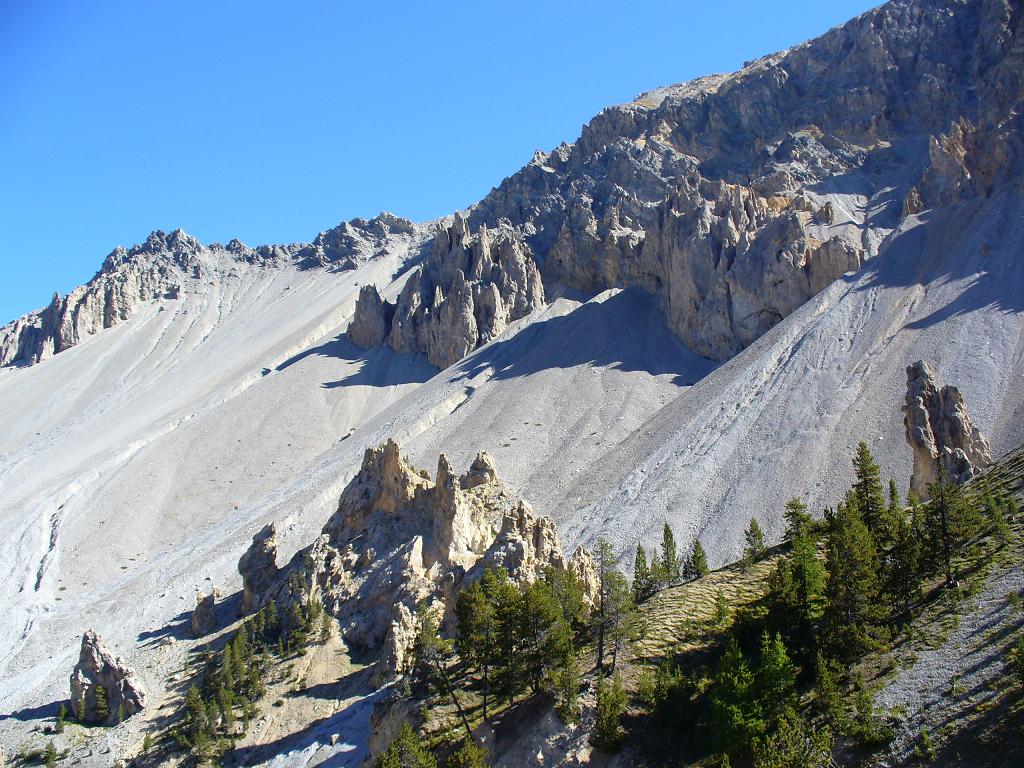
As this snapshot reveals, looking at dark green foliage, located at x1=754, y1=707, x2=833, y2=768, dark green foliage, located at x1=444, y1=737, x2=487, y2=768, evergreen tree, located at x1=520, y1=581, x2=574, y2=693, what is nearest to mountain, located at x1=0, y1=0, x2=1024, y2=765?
evergreen tree, located at x1=520, y1=581, x2=574, y2=693

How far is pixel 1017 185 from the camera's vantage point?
77500 millimetres

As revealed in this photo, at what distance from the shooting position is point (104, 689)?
138 feet

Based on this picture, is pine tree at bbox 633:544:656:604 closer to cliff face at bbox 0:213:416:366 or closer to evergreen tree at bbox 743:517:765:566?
evergreen tree at bbox 743:517:765:566

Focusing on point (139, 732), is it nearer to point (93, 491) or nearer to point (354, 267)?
point (93, 491)

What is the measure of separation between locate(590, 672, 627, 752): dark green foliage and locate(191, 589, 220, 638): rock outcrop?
107ft

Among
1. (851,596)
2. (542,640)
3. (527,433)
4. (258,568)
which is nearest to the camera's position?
(851,596)

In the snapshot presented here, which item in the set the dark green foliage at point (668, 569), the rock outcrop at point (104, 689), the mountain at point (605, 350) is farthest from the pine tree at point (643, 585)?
the rock outcrop at point (104, 689)

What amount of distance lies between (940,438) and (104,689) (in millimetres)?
47963

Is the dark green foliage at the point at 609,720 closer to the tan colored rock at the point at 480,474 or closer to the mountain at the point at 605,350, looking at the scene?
the mountain at the point at 605,350

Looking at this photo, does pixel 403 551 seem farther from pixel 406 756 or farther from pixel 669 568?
pixel 406 756

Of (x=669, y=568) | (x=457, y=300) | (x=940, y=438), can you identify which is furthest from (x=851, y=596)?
(x=457, y=300)

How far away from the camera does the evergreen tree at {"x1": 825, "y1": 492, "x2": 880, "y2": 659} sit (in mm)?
24734

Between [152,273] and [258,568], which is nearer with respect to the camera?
[258,568]

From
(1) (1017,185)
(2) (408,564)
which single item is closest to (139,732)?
(2) (408,564)
